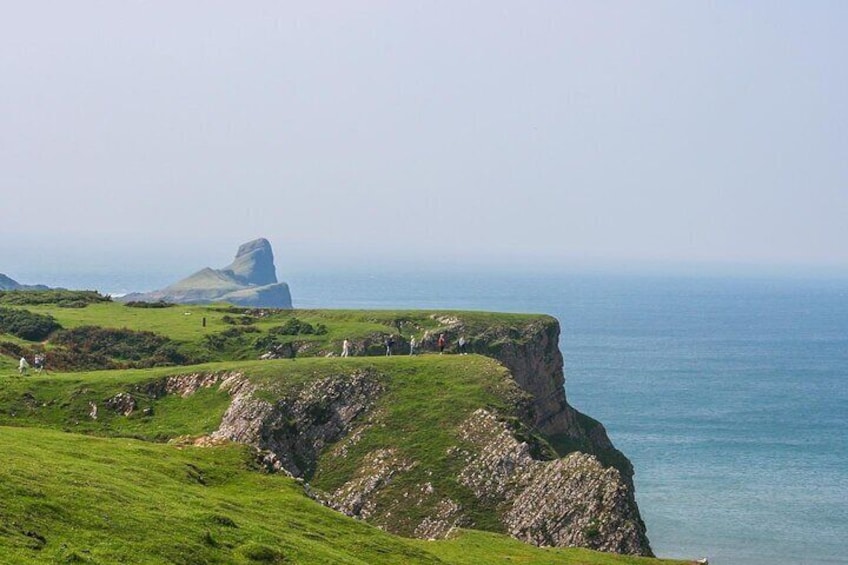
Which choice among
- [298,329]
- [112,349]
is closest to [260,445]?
[112,349]

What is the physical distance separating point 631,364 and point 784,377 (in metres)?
27.4

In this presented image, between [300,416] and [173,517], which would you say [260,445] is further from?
[173,517]

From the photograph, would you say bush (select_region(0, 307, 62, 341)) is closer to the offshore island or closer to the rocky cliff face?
the offshore island

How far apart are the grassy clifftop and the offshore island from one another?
110mm

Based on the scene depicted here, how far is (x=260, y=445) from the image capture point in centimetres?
5197

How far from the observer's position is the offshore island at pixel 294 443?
2841 cm

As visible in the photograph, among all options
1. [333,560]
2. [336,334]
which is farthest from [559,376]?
[333,560]

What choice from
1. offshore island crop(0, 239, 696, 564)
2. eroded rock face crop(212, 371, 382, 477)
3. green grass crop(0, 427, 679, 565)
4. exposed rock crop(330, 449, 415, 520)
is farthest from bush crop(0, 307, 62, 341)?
green grass crop(0, 427, 679, 565)

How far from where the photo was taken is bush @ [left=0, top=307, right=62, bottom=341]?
69.9 m

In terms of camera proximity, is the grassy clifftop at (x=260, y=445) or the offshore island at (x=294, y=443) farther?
the offshore island at (x=294, y=443)

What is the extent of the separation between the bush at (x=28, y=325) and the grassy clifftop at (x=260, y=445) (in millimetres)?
1132

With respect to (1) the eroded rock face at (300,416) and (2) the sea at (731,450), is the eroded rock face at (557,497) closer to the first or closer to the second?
(1) the eroded rock face at (300,416)

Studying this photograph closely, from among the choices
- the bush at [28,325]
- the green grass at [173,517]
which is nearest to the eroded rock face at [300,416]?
the green grass at [173,517]

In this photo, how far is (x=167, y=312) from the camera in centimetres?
8275
